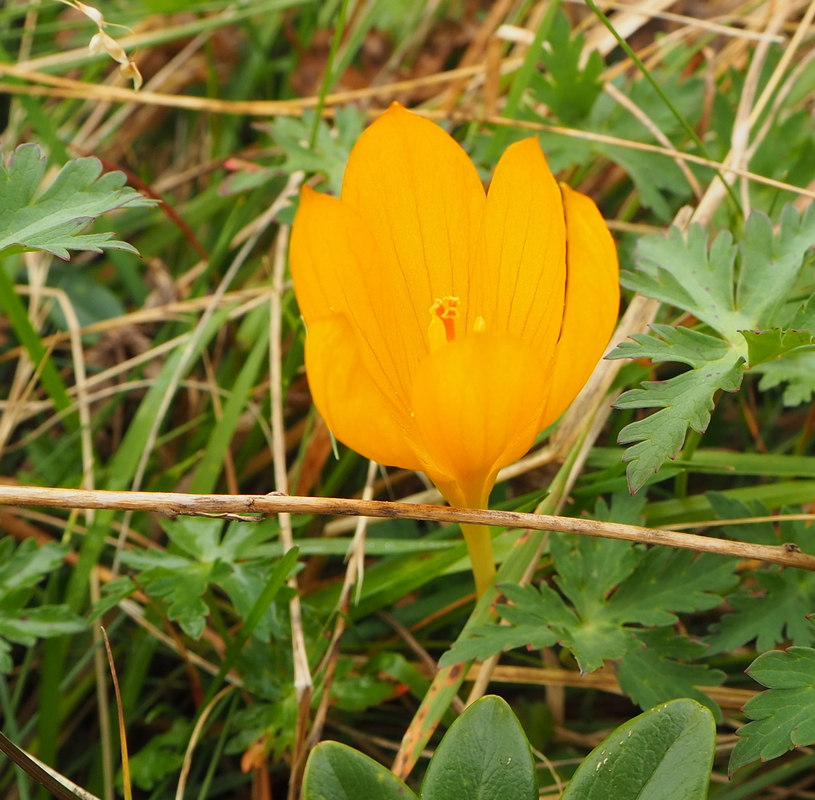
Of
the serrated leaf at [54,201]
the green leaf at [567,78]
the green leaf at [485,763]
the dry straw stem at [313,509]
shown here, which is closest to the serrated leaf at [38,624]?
the dry straw stem at [313,509]

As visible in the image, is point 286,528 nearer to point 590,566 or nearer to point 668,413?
point 590,566

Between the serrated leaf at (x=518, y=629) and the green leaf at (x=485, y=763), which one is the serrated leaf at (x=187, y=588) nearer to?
the serrated leaf at (x=518, y=629)

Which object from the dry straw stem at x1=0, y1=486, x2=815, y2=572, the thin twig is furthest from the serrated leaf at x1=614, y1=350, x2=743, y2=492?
the thin twig

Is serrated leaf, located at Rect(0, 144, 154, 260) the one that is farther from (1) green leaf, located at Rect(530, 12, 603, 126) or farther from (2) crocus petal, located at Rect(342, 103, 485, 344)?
(1) green leaf, located at Rect(530, 12, 603, 126)

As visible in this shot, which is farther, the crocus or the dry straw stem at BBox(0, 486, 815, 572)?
the dry straw stem at BBox(0, 486, 815, 572)

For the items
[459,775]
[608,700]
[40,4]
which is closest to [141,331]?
[40,4]
